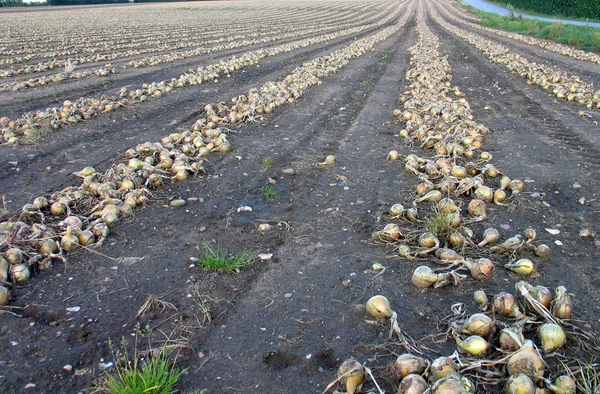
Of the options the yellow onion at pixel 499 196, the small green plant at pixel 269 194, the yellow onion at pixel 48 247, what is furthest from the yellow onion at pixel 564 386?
the yellow onion at pixel 48 247

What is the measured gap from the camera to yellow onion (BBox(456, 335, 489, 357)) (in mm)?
2276

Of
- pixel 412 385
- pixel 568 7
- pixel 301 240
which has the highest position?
pixel 568 7

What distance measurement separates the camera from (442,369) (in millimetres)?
2059

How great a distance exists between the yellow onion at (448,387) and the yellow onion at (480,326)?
0.51 m

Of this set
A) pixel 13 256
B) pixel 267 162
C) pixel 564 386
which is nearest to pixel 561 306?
pixel 564 386

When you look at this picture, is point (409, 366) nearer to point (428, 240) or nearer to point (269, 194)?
point (428, 240)

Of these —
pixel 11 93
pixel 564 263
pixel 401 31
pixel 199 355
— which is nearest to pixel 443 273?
pixel 564 263

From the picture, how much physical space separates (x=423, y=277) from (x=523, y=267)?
0.78 m

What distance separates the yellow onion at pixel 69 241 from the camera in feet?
11.6

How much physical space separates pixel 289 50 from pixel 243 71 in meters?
4.56

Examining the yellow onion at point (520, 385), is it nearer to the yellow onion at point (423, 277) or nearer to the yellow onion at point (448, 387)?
the yellow onion at point (448, 387)

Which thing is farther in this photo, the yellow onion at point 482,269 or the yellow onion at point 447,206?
the yellow onion at point 447,206

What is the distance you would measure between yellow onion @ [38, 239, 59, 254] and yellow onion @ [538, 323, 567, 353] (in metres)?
3.57

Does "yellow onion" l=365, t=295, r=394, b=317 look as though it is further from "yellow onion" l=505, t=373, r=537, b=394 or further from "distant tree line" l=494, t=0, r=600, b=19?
"distant tree line" l=494, t=0, r=600, b=19
